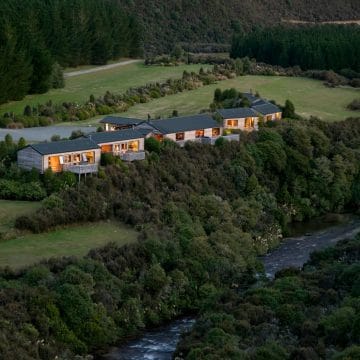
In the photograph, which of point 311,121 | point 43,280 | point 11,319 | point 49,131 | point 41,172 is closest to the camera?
point 11,319

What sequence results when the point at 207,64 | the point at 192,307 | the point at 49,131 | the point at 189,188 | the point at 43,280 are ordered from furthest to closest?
the point at 207,64, the point at 49,131, the point at 189,188, the point at 192,307, the point at 43,280

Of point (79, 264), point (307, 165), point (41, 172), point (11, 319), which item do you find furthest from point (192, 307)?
point (307, 165)

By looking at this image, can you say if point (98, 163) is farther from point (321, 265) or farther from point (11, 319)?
point (11, 319)

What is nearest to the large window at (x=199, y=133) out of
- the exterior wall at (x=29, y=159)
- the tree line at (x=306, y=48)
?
the exterior wall at (x=29, y=159)

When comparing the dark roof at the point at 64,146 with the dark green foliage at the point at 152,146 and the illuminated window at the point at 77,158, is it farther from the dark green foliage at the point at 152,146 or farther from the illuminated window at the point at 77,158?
the dark green foliage at the point at 152,146

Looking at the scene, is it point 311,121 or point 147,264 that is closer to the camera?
point 147,264

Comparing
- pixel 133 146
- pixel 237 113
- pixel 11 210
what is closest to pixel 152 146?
pixel 133 146

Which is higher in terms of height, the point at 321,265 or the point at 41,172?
the point at 41,172
